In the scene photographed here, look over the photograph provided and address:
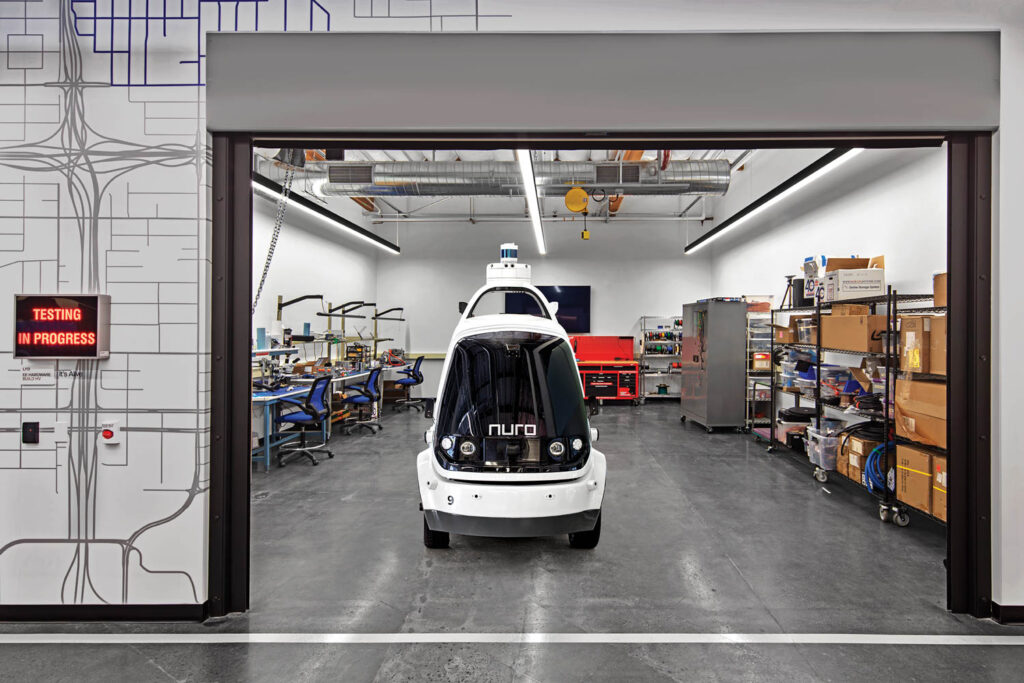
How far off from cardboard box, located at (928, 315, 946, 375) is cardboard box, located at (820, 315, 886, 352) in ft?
2.31

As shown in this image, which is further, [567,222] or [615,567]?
[567,222]

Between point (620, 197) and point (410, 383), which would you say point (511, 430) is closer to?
point (410, 383)

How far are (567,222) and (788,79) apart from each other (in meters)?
7.73

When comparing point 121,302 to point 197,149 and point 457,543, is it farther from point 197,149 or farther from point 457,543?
point 457,543

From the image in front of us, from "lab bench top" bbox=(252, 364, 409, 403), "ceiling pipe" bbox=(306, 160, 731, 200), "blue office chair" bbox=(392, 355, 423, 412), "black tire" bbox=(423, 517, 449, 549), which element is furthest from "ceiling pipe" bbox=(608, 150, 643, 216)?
"black tire" bbox=(423, 517, 449, 549)

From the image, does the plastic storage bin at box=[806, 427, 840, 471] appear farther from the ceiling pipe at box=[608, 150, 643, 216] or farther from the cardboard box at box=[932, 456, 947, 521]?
the ceiling pipe at box=[608, 150, 643, 216]

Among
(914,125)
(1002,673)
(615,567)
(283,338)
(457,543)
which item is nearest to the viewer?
(1002,673)

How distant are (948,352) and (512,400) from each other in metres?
2.22

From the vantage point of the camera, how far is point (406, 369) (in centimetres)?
888

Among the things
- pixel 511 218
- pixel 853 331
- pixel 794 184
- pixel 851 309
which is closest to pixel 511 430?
pixel 853 331

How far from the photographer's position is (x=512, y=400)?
9.33ft

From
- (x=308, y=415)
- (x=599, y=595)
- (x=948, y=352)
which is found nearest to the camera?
(x=948, y=352)

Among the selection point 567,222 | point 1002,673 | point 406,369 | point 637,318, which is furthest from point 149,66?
point 637,318

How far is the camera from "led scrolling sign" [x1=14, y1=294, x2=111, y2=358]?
87.4 inches
